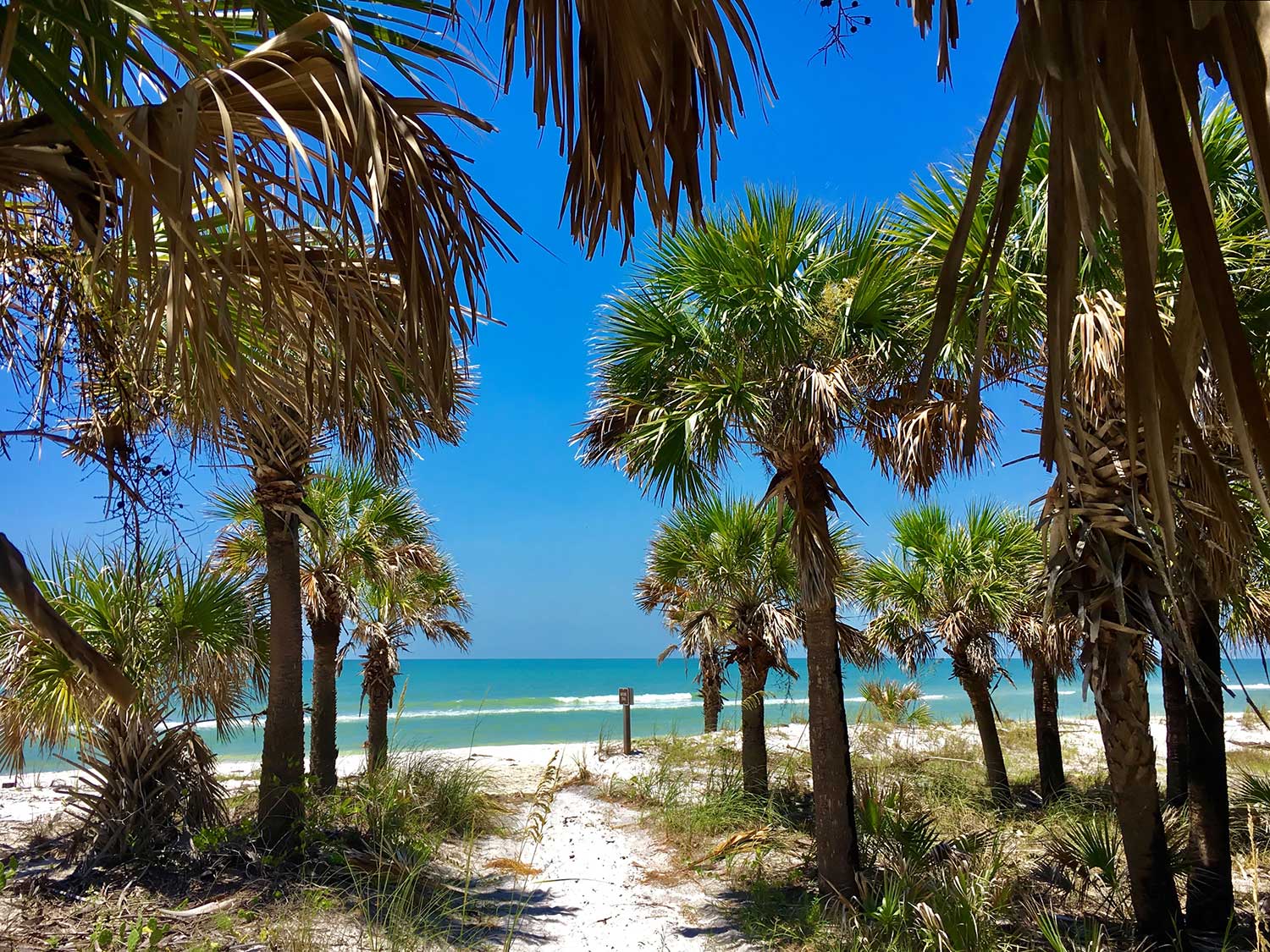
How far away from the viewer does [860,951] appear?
5.80 metres

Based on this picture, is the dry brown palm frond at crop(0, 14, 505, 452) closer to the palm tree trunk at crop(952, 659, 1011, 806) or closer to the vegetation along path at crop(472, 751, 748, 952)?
the vegetation along path at crop(472, 751, 748, 952)

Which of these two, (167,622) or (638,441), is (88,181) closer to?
(638,441)

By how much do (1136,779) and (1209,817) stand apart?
6.05 ft

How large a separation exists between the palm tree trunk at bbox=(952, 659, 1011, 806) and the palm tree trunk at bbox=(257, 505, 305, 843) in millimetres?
10846

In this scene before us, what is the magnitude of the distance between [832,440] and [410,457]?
493 cm

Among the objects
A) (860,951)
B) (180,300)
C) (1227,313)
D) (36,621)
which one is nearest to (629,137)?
(180,300)

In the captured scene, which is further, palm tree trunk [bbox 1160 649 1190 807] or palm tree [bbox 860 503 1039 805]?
palm tree [bbox 860 503 1039 805]

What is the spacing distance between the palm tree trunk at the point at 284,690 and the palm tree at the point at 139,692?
347 millimetres

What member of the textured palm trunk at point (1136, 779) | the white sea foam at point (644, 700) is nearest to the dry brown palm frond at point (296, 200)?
the textured palm trunk at point (1136, 779)

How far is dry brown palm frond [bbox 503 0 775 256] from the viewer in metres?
1.78

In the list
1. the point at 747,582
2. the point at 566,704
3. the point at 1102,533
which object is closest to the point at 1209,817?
the point at 1102,533

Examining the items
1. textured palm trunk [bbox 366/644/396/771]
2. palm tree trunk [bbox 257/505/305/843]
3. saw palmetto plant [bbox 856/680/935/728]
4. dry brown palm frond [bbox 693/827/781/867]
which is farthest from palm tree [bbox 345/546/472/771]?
saw palmetto plant [bbox 856/680/935/728]

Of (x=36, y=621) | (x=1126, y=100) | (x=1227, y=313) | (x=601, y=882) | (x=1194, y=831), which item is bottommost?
(x=601, y=882)

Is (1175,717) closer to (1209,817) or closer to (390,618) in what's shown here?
(1209,817)
